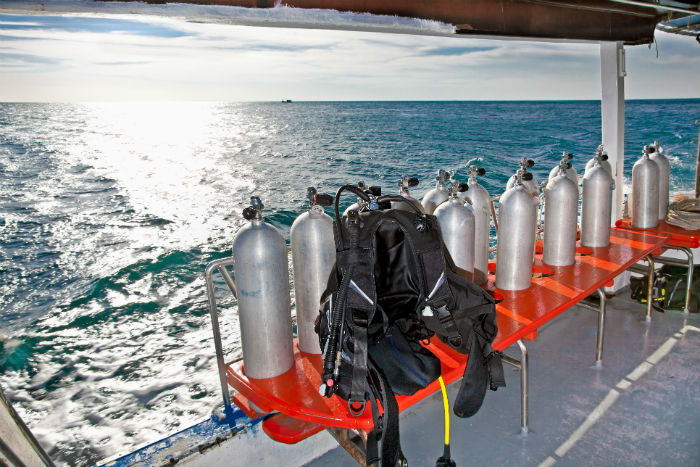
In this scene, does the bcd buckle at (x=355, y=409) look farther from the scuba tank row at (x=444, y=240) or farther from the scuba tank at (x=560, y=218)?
the scuba tank at (x=560, y=218)

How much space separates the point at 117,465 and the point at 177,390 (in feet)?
18.6

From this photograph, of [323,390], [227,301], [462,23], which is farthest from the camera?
[227,301]

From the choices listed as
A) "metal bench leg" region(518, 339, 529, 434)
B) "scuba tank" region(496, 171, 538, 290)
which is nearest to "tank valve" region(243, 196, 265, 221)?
"scuba tank" region(496, 171, 538, 290)

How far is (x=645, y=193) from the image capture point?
3.25 meters

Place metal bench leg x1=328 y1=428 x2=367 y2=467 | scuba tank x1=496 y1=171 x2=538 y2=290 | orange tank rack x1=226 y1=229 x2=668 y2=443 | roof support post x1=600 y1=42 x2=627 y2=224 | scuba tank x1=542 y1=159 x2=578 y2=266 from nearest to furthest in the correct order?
orange tank rack x1=226 y1=229 x2=668 y2=443
metal bench leg x1=328 y1=428 x2=367 y2=467
scuba tank x1=496 y1=171 x2=538 y2=290
scuba tank x1=542 y1=159 x2=578 y2=266
roof support post x1=600 y1=42 x2=627 y2=224

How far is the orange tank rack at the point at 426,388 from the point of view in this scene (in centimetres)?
143

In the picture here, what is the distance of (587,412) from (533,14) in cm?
210

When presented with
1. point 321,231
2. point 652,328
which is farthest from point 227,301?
point 321,231

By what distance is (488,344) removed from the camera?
1.59m

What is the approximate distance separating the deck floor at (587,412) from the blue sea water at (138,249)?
3979 mm

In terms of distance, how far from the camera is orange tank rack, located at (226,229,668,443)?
4.69 feet

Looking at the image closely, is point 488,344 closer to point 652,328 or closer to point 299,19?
point 299,19

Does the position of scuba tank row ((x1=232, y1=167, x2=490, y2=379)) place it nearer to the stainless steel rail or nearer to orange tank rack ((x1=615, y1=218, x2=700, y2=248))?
the stainless steel rail

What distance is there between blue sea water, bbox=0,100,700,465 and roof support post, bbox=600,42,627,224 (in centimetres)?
270
